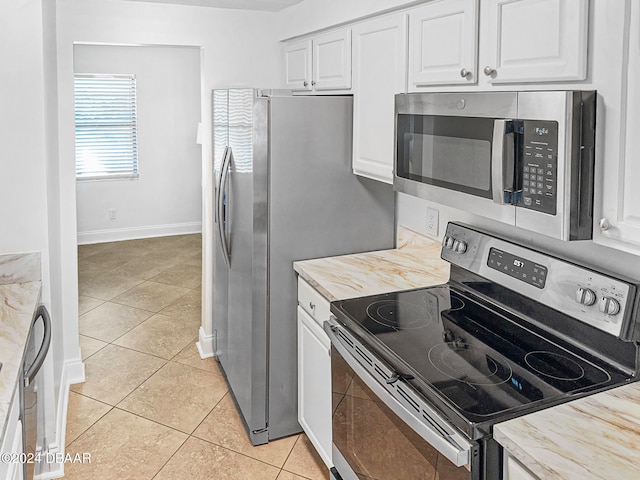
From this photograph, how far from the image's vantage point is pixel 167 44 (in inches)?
124

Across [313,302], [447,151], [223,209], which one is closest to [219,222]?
[223,209]

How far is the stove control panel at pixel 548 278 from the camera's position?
144cm

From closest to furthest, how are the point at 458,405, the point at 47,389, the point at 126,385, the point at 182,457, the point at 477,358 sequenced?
the point at 458,405 → the point at 477,358 → the point at 47,389 → the point at 182,457 → the point at 126,385

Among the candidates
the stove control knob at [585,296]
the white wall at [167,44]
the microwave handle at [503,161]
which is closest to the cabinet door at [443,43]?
the microwave handle at [503,161]

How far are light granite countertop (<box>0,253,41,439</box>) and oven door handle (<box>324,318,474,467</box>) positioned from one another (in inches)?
37.5

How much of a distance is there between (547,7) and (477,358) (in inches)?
36.8

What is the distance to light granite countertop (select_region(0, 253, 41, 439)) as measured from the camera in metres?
1.46

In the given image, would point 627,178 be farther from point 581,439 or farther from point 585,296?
point 581,439

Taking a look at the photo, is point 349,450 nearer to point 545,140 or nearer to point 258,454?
point 258,454

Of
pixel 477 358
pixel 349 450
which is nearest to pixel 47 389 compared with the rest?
pixel 349 450

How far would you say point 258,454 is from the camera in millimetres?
2543

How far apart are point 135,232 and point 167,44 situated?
12.7ft

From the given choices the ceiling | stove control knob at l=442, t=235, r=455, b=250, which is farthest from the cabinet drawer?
the ceiling

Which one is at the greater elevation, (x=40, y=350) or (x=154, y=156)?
(x=154, y=156)
